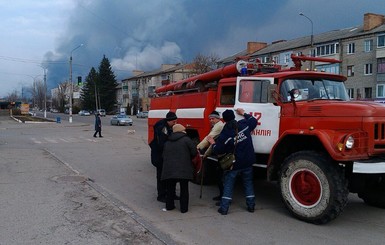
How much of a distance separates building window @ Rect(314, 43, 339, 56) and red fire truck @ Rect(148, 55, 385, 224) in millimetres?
50390

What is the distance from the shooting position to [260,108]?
297 inches

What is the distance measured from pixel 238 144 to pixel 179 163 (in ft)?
3.53

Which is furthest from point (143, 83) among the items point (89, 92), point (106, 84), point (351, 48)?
point (351, 48)

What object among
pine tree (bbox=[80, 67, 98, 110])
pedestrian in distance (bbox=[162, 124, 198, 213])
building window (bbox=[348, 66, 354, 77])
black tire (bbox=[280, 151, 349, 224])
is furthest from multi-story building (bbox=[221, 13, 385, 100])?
pine tree (bbox=[80, 67, 98, 110])

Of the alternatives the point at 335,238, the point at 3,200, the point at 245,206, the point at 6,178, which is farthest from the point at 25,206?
the point at 335,238

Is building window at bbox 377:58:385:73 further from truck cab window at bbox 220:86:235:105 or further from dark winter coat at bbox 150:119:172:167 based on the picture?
dark winter coat at bbox 150:119:172:167

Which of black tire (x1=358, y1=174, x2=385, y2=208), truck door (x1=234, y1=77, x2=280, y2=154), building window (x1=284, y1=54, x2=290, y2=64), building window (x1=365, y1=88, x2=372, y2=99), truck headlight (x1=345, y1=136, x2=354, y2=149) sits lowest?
black tire (x1=358, y1=174, x2=385, y2=208)

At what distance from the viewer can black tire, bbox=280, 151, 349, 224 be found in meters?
6.06

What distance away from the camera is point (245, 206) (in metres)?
7.61

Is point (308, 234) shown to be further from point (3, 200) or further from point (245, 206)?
point (3, 200)

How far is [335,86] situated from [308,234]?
3.09m

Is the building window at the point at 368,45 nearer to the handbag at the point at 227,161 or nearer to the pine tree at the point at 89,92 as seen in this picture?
the handbag at the point at 227,161

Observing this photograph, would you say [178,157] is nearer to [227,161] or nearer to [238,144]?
[227,161]

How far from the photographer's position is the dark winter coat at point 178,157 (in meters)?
7.00
